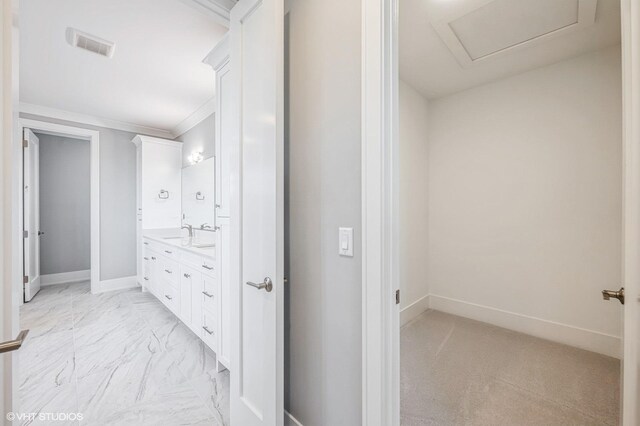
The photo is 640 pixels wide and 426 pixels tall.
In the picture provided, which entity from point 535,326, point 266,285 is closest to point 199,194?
point 266,285

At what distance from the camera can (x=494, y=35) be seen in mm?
2080

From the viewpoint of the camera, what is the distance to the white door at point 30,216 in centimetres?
353

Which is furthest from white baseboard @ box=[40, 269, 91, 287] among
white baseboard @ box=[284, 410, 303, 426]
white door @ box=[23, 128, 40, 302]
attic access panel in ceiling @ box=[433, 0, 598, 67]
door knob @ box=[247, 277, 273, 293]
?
attic access panel in ceiling @ box=[433, 0, 598, 67]

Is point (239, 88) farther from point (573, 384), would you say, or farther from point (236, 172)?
point (573, 384)

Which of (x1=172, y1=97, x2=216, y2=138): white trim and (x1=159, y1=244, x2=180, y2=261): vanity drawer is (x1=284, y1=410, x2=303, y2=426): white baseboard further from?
(x1=172, y1=97, x2=216, y2=138): white trim

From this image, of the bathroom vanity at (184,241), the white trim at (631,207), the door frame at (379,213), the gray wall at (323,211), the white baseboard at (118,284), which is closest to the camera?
the white trim at (631,207)

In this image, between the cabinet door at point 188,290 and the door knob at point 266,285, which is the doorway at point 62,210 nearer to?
the cabinet door at point 188,290

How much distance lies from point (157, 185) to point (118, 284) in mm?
1701

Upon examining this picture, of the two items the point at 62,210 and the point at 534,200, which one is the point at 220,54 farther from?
the point at 62,210

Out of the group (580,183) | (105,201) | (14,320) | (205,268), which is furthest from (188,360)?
(580,183)

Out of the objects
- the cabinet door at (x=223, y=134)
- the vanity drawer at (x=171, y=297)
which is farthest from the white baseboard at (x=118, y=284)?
the cabinet door at (x=223, y=134)

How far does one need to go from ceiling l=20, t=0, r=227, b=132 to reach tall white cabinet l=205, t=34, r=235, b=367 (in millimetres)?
322

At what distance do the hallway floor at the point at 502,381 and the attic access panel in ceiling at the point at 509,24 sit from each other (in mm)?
2574

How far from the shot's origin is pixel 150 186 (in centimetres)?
420
